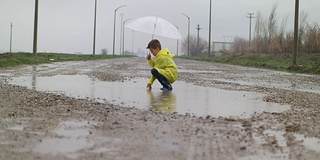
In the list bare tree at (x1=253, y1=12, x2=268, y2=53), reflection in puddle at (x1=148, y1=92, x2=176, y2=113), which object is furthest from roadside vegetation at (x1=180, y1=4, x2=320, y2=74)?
reflection in puddle at (x1=148, y1=92, x2=176, y2=113)

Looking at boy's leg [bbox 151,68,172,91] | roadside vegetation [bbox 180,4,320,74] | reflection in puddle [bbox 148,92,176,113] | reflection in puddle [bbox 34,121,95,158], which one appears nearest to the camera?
reflection in puddle [bbox 34,121,95,158]

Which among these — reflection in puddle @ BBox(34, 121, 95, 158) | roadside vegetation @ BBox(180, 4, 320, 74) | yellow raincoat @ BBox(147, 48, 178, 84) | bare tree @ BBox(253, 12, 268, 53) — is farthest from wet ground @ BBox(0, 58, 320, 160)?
bare tree @ BBox(253, 12, 268, 53)

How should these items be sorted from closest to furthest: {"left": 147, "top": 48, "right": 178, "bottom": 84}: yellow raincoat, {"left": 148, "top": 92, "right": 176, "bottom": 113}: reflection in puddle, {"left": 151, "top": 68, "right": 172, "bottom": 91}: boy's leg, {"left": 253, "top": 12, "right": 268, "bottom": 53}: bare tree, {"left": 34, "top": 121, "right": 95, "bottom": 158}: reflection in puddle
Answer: {"left": 34, "top": 121, "right": 95, "bottom": 158}: reflection in puddle, {"left": 148, "top": 92, "right": 176, "bottom": 113}: reflection in puddle, {"left": 151, "top": 68, "right": 172, "bottom": 91}: boy's leg, {"left": 147, "top": 48, "right": 178, "bottom": 84}: yellow raincoat, {"left": 253, "top": 12, "right": 268, "bottom": 53}: bare tree

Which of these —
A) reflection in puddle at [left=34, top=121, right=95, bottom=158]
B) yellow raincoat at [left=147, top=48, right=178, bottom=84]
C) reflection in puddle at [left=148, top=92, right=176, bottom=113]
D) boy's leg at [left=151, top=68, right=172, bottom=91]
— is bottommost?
reflection in puddle at [left=34, top=121, right=95, bottom=158]

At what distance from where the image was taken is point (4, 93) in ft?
29.0

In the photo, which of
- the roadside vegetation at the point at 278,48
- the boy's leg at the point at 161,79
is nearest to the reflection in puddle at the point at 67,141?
the boy's leg at the point at 161,79

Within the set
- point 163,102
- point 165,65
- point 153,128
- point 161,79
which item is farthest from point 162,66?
point 153,128

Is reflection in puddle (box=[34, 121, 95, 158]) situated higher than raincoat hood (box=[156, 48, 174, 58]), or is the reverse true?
raincoat hood (box=[156, 48, 174, 58])

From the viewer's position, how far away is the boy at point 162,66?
1106 cm

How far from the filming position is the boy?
1106cm

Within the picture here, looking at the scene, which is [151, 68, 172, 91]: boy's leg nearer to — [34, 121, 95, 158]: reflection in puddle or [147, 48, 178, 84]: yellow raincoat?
[147, 48, 178, 84]: yellow raincoat

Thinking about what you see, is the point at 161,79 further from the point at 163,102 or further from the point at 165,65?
the point at 163,102

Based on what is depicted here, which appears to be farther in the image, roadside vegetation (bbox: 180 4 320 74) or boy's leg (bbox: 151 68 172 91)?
roadside vegetation (bbox: 180 4 320 74)

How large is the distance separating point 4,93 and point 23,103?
1.63m
